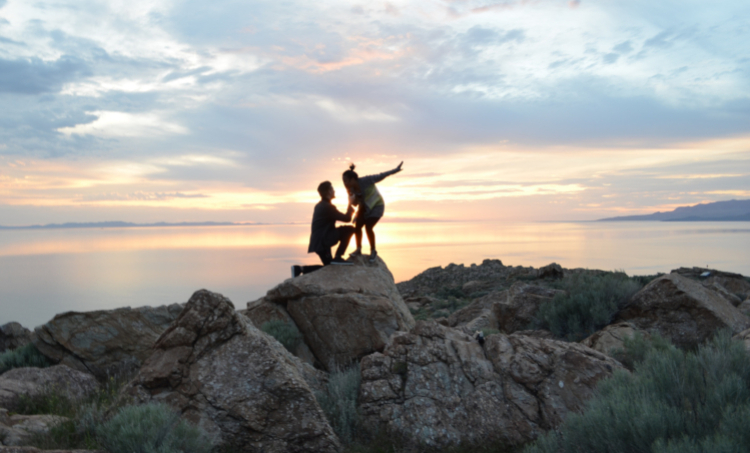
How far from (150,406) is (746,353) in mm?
5423

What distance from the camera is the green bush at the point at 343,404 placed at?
5523mm

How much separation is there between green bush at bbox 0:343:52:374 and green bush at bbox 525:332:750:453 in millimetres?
9104

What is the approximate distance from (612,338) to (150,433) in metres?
6.07

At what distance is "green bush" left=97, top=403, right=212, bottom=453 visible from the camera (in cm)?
423

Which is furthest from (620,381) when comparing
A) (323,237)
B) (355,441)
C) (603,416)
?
(323,237)

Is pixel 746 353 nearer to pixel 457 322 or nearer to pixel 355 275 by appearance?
pixel 355 275

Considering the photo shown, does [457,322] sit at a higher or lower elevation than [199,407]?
lower

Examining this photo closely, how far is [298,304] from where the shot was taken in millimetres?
9266

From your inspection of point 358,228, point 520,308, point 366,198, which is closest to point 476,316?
point 520,308

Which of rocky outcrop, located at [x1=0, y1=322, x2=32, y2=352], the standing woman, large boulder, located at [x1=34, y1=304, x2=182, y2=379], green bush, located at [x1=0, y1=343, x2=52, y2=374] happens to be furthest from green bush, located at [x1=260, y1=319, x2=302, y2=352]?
rocky outcrop, located at [x1=0, y1=322, x2=32, y2=352]

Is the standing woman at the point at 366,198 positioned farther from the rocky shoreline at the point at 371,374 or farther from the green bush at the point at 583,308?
the green bush at the point at 583,308

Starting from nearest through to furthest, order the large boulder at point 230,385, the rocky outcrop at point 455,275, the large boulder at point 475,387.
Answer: the large boulder at point 230,385, the large boulder at point 475,387, the rocky outcrop at point 455,275

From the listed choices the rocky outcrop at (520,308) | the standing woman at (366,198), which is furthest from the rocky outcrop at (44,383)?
the rocky outcrop at (520,308)

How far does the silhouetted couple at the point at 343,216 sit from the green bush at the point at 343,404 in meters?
4.06
